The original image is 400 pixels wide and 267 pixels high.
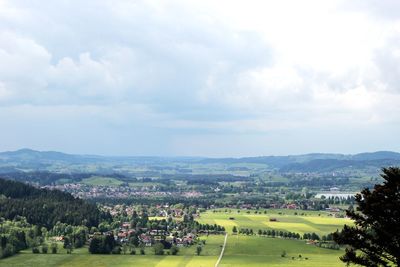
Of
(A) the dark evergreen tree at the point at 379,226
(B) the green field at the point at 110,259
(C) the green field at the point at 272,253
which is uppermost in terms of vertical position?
(A) the dark evergreen tree at the point at 379,226

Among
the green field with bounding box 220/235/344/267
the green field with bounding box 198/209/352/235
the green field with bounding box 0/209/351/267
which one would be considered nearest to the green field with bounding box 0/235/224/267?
the green field with bounding box 0/209/351/267

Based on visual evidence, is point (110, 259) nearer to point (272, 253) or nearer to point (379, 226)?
point (272, 253)

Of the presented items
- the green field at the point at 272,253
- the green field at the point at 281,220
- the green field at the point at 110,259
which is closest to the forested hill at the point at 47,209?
the green field at the point at 110,259

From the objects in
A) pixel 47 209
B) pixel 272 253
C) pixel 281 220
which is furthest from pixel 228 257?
pixel 281 220

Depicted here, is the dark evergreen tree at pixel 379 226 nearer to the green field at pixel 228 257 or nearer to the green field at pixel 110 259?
the green field at pixel 228 257

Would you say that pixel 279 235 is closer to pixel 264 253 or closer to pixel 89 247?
pixel 264 253

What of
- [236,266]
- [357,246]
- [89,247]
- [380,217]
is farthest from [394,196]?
[89,247]

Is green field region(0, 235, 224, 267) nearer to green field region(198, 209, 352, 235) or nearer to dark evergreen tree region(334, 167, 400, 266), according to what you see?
green field region(198, 209, 352, 235)

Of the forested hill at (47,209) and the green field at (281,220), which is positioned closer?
the forested hill at (47,209)

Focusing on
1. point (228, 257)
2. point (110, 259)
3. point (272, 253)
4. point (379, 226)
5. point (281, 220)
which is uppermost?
point (379, 226)
